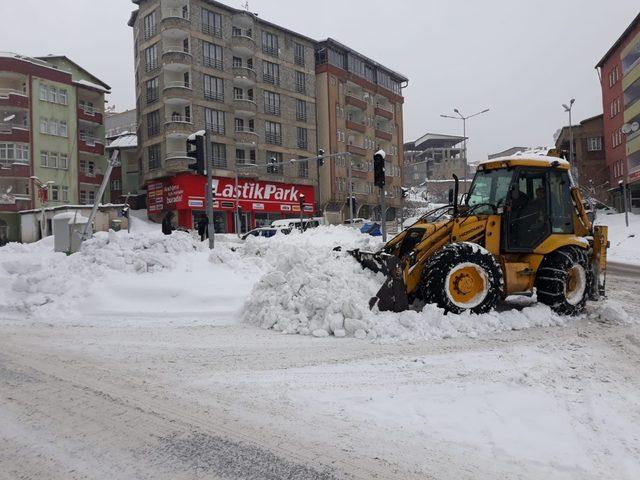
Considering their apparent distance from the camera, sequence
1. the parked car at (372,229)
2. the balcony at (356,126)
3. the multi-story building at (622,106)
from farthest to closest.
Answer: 1. the balcony at (356,126)
2. the multi-story building at (622,106)
3. the parked car at (372,229)

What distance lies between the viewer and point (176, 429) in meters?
3.92

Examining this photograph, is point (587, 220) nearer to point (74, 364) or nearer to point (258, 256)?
point (258, 256)

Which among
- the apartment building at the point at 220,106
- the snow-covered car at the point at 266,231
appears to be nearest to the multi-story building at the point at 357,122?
the apartment building at the point at 220,106

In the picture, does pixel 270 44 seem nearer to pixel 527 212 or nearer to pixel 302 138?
pixel 302 138

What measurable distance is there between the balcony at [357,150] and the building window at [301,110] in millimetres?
6476

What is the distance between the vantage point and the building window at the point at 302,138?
2014 inches

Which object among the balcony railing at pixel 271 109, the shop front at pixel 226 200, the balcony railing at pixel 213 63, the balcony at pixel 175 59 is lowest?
the shop front at pixel 226 200

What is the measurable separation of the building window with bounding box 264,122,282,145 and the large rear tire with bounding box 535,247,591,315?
135 ft

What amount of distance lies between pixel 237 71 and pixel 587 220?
131 feet

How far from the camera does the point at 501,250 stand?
8.73m

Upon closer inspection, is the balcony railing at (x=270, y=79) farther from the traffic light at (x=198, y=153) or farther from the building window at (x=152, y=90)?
the traffic light at (x=198, y=153)

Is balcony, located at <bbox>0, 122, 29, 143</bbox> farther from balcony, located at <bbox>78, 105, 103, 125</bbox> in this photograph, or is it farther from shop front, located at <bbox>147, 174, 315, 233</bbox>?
shop front, located at <bbox>147, 174, 315, 233</bbox>

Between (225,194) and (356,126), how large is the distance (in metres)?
20.7

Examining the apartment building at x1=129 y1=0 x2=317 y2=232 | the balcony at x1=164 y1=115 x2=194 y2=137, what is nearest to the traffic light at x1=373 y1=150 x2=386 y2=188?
the apartment building at x1=129 y1=0 x2=317 y2=232
